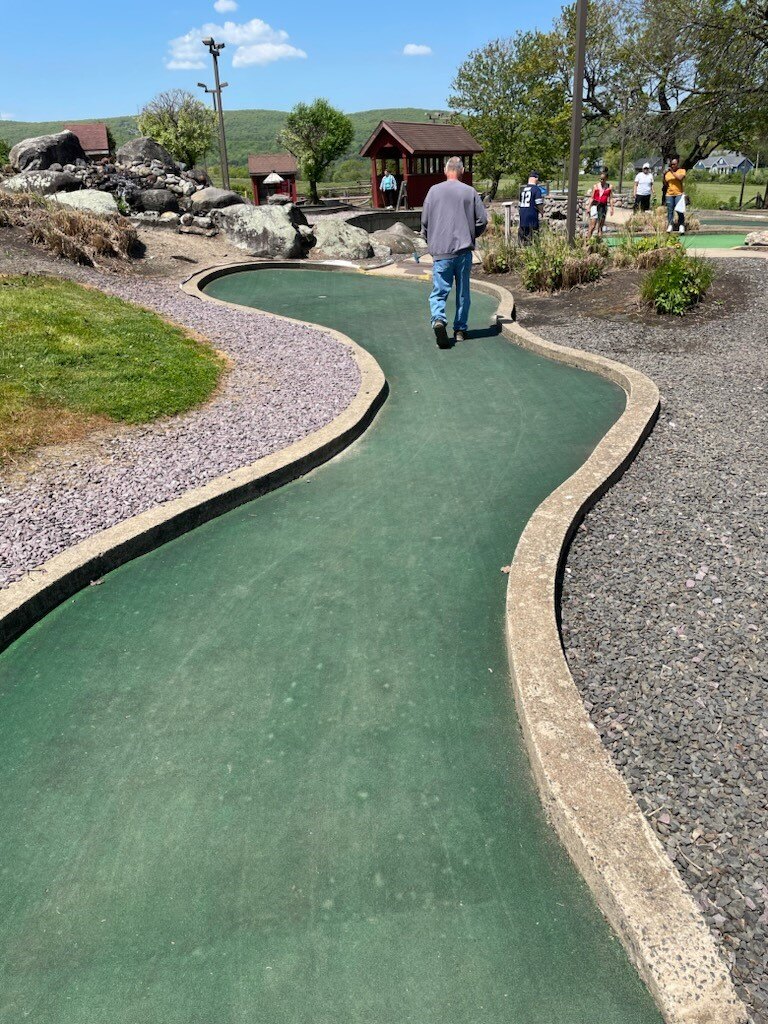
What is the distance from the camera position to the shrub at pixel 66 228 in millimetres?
12920

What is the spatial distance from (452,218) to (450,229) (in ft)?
0.38

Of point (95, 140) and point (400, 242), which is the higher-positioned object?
point (95, 140)

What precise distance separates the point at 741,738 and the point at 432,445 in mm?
3453

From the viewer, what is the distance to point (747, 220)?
2498cm

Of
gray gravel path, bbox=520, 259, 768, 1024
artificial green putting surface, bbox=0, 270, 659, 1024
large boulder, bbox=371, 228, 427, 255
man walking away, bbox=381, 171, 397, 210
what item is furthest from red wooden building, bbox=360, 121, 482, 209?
artificial green putting surface, bbox=0, 270, 659, 1024

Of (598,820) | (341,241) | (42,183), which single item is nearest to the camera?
(598,820)

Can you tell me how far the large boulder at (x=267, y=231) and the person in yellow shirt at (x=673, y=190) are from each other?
856 centimetres

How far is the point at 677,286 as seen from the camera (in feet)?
30.0

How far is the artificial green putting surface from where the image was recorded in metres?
1.95

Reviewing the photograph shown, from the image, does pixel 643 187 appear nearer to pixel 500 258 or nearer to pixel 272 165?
pixel 500 258

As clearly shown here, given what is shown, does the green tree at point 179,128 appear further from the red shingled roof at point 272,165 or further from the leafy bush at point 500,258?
the leafy bush at point 500,258

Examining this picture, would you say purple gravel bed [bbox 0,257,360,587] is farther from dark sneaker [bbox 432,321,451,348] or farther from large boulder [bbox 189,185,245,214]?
large boulder [bbox 189,185,245,214]

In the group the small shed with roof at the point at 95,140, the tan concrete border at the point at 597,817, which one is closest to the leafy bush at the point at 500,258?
the tan concrete border at the point at 597,817

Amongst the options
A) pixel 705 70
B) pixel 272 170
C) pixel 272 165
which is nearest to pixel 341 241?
pixel 705 70
